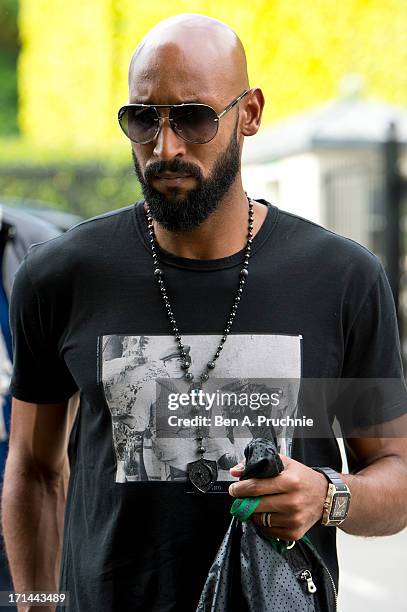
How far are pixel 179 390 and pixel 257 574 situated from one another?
18.4 inches

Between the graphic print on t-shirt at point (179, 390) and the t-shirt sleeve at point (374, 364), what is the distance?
126 millimetres

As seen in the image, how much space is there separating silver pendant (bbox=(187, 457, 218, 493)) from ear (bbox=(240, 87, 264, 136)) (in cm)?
75

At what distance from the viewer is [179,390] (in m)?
2.30

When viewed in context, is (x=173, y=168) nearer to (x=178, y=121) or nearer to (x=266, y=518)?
(x=178, y=121)

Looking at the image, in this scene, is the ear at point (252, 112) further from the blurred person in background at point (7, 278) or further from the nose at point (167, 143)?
the blurred person in background at point (7, 278)

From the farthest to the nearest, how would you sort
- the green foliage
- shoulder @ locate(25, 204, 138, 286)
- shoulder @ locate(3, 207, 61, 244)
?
the green foliage → shoulder @ locate(3, 207, 61, 244) → shoulder @ locate(25, 204, 138, 286)

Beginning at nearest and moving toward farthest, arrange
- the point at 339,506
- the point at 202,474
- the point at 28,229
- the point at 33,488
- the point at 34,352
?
the point at 339,506 < the point at 202,474 < the point at 34,352 < the point at 33,488 < the point at 28,229

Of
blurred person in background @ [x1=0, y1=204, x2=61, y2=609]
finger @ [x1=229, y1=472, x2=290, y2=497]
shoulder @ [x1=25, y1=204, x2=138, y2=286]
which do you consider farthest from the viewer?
blurred person in background @ [x1=0, y1=204, x2=61, y2=609]

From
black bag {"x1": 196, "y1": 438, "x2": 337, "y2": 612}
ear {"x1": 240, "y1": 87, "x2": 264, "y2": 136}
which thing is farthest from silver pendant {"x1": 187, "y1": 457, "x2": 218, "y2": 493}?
ear {"x1": 240, "y1": 87, "x2": 264, "y2": 136}

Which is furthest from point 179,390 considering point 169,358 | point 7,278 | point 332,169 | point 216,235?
point 332,169

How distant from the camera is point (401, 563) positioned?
6.61 m

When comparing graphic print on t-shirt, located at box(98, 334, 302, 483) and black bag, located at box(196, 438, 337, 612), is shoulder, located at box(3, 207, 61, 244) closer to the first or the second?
graphic print on t-shirt, located at box(98, 334, 302, 483)

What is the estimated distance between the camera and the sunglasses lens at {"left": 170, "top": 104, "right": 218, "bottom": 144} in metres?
2.29

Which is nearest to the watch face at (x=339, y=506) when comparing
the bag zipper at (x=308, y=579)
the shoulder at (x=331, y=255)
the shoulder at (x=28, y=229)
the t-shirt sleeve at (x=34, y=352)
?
the bag zipper at (x=308, y=579)
